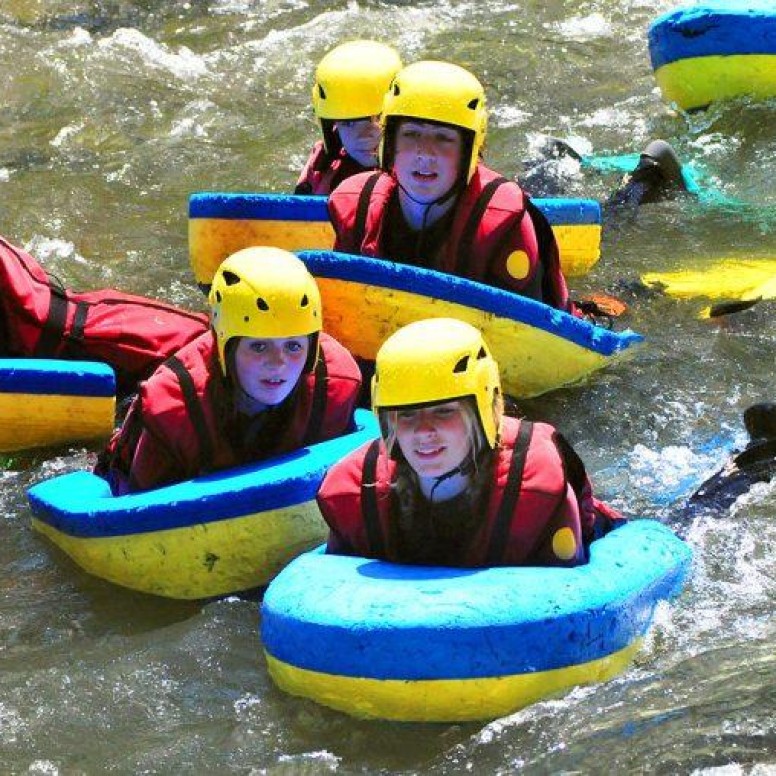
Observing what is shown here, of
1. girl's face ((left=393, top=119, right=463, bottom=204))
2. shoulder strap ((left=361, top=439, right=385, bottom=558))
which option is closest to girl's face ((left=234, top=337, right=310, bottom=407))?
shoulder strap ((left=361, top=439, right=385, bottom=558))

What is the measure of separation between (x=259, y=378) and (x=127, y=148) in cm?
528

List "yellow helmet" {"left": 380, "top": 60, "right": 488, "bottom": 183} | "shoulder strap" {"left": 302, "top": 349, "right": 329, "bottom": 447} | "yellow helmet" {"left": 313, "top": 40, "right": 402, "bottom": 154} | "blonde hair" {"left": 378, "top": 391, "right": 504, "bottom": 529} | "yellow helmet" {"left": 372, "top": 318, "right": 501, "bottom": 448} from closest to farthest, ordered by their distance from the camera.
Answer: "yellow helmet" {"left": 372, "top": 318, "right": 501, "bottom": 448} → "blonde hair" {"left": 378, "top": 391, "right": 504, "bottom": 529} → "shoulder strap" {"left": 302, "top": 349, "right": 329, "bottom": 447} → "yellow helmet" {"left": 380, "top": 60, "right": 488, "bottom": 183} → "yellow helmet" {"left": 313, "top": 40, "right": 402, "bottom": 154}

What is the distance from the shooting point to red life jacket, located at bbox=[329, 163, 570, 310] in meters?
6.82

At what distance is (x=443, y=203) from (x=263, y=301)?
154cm

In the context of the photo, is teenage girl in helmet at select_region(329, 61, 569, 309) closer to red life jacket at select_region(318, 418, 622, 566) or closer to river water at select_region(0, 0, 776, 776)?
river water at select_region(0, 0, 776, 776)

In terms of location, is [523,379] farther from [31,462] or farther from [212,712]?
[212,712]

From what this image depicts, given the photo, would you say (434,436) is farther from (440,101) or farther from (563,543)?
(440,101)

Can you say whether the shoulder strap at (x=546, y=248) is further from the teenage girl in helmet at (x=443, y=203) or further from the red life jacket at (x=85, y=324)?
the red life jacket at (x=85, y=324)

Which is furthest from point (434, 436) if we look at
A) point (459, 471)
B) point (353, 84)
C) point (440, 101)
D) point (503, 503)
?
point (353, 84)

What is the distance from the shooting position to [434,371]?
4723mm

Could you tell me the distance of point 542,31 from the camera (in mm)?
12273

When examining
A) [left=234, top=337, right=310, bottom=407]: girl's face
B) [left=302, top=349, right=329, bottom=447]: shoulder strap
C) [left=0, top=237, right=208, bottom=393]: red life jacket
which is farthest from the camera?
[left=0, top=237, right=208, bottom=393]: red life jacket

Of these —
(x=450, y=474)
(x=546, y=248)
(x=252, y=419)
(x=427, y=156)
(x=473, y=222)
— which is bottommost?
(x=252, y=419)

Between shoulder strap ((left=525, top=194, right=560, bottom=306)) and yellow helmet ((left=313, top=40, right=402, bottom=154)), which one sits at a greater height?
yellow helmet ((left=313, top=40, right=402, bottom=154))
